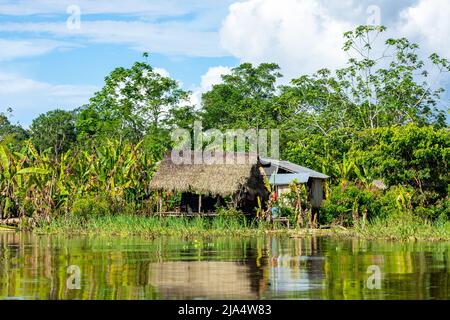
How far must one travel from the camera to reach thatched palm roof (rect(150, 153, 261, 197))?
1246 inches

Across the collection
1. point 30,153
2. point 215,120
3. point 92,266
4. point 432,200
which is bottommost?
point 92,266

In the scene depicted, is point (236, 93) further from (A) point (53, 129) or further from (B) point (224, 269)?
(B) point (224, 269)

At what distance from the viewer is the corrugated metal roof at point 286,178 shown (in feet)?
112

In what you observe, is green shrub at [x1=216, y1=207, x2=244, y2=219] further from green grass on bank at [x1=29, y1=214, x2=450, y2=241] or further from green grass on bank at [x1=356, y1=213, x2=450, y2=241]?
green grass on bank at [x1=356, y1=213, x2=450, y2=241]

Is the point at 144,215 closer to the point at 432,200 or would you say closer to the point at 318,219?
the point at 318,219

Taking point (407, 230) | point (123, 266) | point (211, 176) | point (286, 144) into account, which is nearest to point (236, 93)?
point (286, 144)

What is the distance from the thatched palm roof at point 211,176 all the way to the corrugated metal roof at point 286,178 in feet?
5.95

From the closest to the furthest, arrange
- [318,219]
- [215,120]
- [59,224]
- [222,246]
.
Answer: [222,246]
[59,224]
[318,219]
[215,120]

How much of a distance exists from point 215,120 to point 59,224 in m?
28.3

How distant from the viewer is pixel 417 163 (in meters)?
28.8

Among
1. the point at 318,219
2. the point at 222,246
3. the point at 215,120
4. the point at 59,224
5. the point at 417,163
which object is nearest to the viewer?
the point at 222,246

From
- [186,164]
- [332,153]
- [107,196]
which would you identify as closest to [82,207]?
[107,196]

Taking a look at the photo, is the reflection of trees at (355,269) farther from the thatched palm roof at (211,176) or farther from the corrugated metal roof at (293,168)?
the corrugated metal roof at (293,168)

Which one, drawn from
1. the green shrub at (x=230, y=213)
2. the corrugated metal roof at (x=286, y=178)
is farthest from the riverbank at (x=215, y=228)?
the corrugated metal roof at (x=286, y=178)
